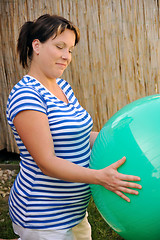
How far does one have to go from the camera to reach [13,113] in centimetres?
174

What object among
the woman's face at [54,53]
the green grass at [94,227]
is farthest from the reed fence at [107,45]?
the woman's face at [54,53]

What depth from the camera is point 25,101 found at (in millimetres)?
1703

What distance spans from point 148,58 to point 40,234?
3.01m

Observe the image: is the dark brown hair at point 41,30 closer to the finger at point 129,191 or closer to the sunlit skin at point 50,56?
the sunlit skin at point 50,56

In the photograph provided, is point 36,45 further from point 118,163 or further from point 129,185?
point 129,185

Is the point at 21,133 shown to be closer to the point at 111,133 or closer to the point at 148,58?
the point at 111,133

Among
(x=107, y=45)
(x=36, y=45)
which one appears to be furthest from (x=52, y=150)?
(x=107, y=45)

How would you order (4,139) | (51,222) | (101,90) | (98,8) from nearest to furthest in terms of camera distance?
(51,222), (98,8), (101,90), (4,139)

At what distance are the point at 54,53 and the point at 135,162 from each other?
0.82 m

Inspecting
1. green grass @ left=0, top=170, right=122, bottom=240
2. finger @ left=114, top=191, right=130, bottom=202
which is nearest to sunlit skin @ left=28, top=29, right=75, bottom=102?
finger @ left=114, top=191, right=130, bottom=202

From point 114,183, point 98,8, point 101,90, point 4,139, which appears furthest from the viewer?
point 4,139

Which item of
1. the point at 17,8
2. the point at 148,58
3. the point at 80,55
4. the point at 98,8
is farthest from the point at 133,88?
the point at 17,8

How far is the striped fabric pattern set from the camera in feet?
5.98

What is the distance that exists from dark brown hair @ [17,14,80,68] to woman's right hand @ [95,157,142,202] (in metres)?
0.87
